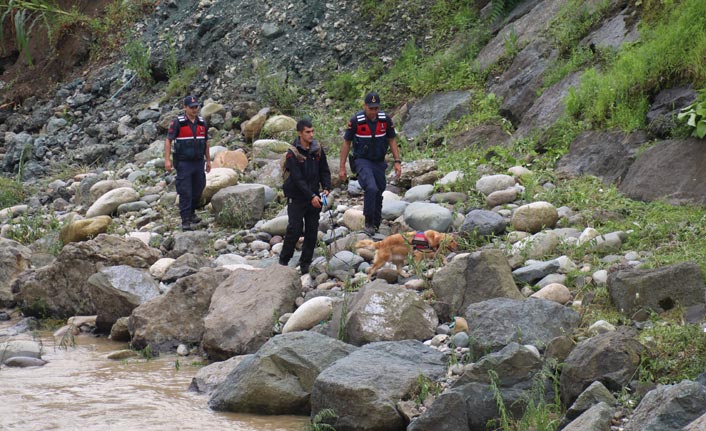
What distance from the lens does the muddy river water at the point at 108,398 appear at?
6.59m

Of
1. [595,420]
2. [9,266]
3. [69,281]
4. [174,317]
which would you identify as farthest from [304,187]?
[595,420]

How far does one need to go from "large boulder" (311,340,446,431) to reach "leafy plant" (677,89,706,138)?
4.35 m

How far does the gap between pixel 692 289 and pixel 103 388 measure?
471 centimetres

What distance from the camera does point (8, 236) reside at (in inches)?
508

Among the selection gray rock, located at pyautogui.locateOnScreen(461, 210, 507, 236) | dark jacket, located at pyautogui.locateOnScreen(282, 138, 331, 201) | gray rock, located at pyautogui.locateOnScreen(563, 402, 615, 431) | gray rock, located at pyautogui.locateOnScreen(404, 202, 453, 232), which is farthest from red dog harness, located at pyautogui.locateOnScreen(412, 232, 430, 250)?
gray rock, located at pyautogui.locateOnScreen(563, 402, 615, 431)

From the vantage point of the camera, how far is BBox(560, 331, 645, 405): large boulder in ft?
19.5

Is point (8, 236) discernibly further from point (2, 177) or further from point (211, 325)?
point (211, 325)

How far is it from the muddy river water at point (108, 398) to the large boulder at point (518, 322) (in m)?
1.48

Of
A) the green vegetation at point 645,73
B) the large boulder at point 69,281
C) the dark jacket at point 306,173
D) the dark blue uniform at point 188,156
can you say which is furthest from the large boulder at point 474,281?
the dark blue uniform at point 188,156

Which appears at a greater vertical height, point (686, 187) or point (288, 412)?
point (686, 187)

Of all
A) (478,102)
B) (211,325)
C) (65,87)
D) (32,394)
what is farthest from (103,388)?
(65,87)

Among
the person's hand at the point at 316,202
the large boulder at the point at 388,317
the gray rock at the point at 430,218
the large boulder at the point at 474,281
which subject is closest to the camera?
the large boulder at the point at 388,317

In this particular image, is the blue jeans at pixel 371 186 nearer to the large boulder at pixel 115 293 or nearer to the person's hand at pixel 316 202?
the person's hand at pixel 316 202

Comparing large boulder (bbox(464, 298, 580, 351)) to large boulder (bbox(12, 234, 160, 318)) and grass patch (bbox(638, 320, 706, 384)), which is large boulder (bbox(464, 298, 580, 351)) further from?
large boulder (bbox(12, 234, 160, 318))
